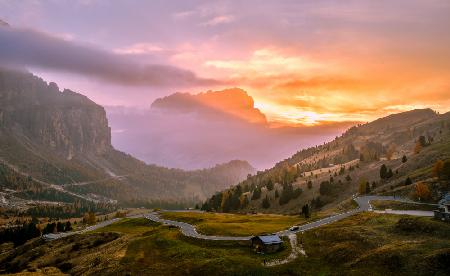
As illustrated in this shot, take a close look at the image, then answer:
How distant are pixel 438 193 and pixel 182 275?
313 ft

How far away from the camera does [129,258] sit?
325ft

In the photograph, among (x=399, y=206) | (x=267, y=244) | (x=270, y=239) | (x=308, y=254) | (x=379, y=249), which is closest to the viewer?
(x=379, y=249)

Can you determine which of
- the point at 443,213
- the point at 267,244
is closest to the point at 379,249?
the point at 267,244

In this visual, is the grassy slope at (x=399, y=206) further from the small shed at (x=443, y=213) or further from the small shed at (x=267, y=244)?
the small shed at (x=267, y=244)

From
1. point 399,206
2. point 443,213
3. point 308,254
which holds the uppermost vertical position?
point 399,206

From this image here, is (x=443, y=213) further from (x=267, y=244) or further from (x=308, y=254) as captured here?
(x=267, y=244)

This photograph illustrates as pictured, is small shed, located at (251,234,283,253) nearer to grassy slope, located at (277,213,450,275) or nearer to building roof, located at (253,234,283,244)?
building roof, located at (253,234,283,244)

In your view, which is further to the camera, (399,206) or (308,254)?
(399,206)

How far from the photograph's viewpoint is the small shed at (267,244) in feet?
300

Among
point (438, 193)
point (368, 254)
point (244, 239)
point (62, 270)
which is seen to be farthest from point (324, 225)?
point (62, 270)

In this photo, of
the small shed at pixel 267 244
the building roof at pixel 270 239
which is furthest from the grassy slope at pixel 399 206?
the small shed at pixel 267 244

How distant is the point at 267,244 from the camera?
91.0 meters

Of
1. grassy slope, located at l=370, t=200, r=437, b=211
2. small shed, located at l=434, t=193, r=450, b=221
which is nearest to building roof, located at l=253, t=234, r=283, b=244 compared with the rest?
small shed, located at l=434, t=193, r=450, b=221

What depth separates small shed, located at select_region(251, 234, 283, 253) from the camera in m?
91.3
